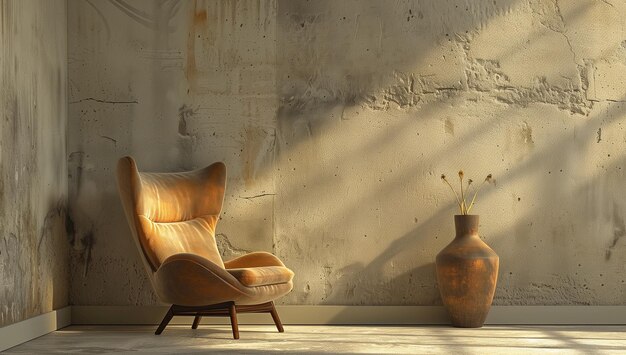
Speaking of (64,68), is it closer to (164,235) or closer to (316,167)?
(164,235)

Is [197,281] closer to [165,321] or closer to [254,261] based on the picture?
[165,321]

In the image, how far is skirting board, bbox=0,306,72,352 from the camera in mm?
4758

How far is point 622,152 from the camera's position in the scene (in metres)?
6.06

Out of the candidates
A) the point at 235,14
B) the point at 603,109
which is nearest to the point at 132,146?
the point at 235,14

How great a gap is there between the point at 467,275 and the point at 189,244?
5.90 ft

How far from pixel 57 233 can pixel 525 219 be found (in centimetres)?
318

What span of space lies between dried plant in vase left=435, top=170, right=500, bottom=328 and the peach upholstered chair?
1043mm

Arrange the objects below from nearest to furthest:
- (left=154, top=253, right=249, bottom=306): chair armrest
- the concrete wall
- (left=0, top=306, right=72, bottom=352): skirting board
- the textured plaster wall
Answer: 1. (left=0, top=306, right=72, bottom=352): skirting board
2. the concrete wall
3. (left=154, top=253, right=249, bottom=306): chair armrest
4. the textured plaster wall

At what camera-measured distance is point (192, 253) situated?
5305 mm

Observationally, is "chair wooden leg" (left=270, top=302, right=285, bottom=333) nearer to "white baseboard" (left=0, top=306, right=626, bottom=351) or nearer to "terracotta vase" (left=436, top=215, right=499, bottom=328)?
"white baseboard" (left=0, top=306, right=626, bottom=351)

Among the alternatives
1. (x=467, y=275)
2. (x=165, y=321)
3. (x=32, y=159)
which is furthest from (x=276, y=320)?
(x=32, y=159)

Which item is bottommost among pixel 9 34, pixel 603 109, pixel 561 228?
pixel 561 228

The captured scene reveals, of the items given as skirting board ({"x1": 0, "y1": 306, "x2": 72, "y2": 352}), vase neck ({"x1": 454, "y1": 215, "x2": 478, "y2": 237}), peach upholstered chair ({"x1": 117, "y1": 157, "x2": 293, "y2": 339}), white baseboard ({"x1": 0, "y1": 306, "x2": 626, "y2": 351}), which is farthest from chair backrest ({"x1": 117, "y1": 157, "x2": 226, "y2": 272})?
vase neck ({"x1": 454, "y1": 215, "x2": 478, "y2": 237})

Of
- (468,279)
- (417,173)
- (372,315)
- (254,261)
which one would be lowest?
(372,315)
